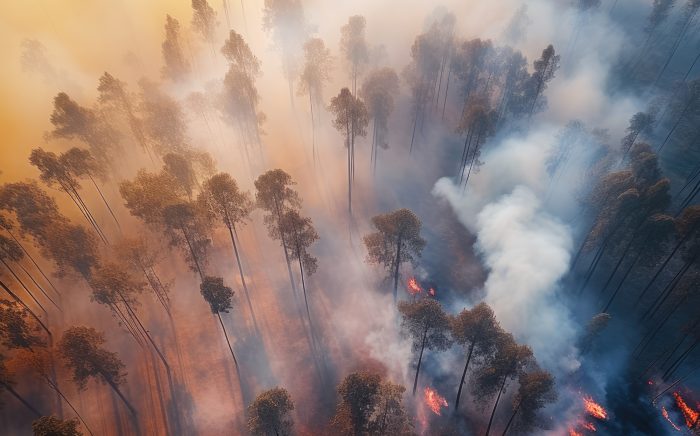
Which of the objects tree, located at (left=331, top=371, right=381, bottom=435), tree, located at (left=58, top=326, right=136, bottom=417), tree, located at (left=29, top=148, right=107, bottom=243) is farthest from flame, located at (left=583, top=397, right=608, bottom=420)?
tree, located at (left=29, top=148, right=107, bottom=243)

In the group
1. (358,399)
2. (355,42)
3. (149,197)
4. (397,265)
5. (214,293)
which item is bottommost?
(358,399)

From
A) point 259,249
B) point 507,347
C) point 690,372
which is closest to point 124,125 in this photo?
point 259,249

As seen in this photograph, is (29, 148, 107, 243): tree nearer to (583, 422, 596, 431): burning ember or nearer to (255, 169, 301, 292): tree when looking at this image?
(255, 169, 301, 292): tree

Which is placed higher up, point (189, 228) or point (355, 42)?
point (355, 42)

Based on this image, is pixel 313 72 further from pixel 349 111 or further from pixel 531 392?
pixel 531 392

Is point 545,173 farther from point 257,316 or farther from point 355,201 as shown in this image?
point 257,316

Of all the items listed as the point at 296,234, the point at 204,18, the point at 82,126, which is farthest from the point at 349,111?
the point at 204,18

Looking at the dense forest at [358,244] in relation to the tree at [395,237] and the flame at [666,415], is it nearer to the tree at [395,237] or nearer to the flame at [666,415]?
the flame at [666,415]

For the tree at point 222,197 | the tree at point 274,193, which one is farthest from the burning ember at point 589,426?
the tree at point 222,197
